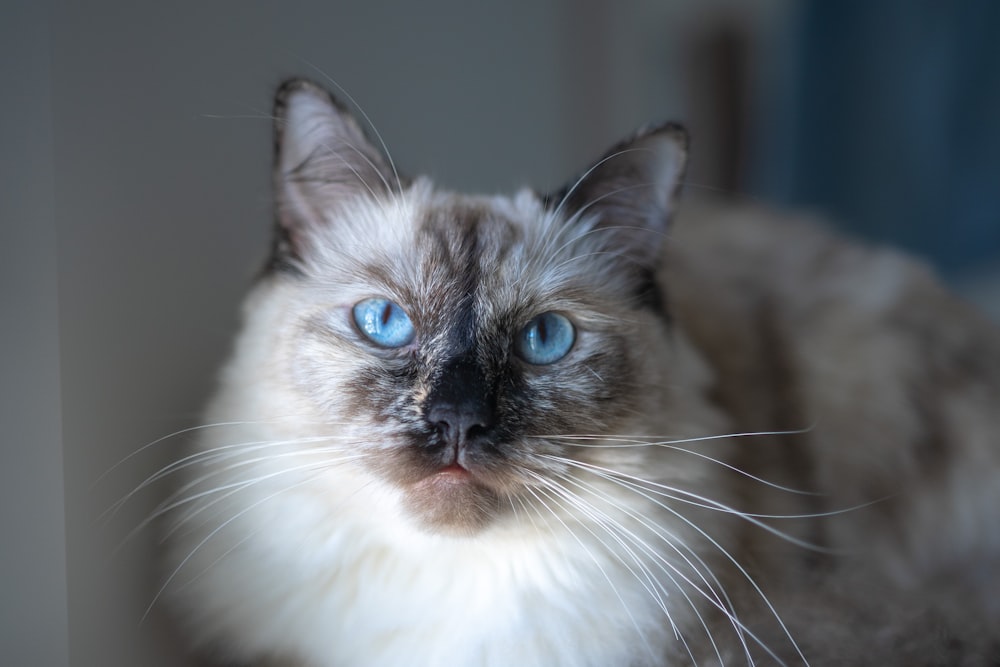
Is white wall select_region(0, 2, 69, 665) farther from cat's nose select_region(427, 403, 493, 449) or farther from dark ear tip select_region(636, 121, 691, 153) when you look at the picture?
dark ear tip select_region(636, 121, 691, 153)

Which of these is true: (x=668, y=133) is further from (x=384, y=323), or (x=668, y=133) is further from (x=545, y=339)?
(x=384, y=323)

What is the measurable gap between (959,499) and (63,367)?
1688mm

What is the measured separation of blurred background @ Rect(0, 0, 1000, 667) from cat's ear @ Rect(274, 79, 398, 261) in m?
0.25

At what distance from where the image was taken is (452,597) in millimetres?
1143

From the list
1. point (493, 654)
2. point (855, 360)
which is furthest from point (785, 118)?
point (493, 654)

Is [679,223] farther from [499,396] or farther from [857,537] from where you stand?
[499,396]

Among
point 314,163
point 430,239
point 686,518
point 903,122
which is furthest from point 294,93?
point 903,122

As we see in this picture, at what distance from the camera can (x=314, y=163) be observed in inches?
50.1

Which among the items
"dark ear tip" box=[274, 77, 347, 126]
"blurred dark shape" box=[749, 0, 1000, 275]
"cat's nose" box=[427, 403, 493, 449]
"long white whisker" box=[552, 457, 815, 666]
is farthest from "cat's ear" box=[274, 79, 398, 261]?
"blurred dark shape" box=[749, 0, 1000, 275]

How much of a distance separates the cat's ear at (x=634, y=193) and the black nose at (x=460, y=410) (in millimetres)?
395

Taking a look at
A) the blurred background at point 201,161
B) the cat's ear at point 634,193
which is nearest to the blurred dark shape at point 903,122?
the blurred background at point 201,161

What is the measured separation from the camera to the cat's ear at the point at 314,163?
1.19m

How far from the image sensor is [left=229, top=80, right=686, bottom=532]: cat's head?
104 cm

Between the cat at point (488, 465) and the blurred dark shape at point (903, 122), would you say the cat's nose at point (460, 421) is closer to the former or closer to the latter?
the cat at point (488, 465)
